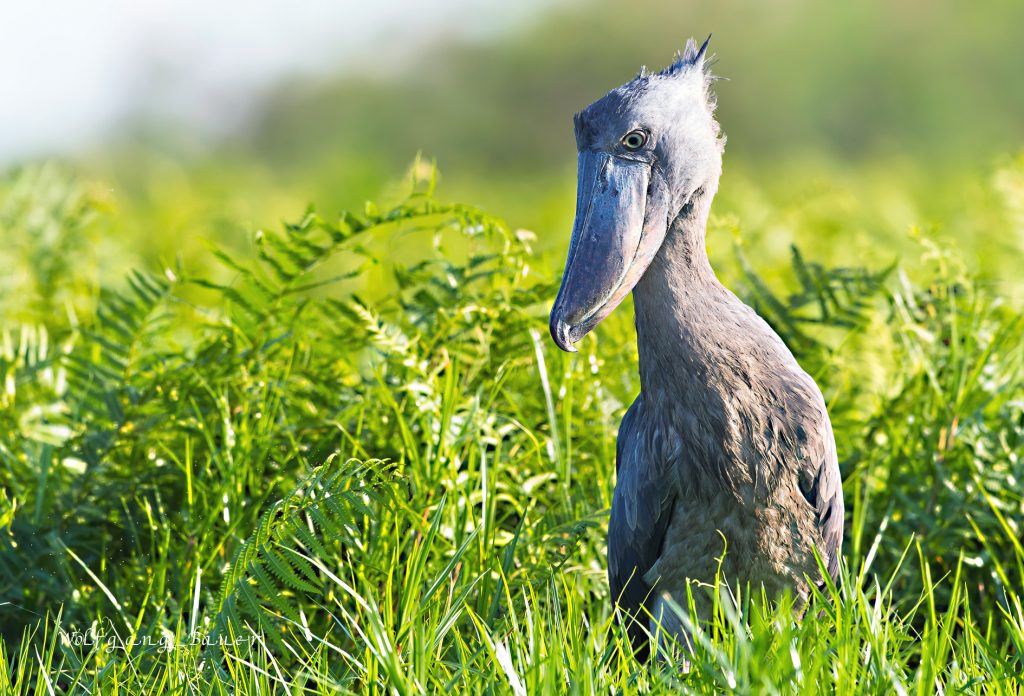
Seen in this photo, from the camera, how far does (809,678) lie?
1.78m

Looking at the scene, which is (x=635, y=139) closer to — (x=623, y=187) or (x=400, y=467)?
(x=623, y=187)

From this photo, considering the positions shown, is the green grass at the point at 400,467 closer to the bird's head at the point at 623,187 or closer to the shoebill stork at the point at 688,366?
the shoebill stork at the point at 688,366

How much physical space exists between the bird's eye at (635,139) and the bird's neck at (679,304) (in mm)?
184

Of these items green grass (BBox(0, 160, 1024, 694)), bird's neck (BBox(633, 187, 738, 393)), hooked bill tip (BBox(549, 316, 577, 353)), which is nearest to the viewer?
hooked bill tip (BBox(549, 316, 577, 353))

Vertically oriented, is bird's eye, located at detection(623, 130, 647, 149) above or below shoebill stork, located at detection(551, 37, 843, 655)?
above

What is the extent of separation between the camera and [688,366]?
2.31 meters

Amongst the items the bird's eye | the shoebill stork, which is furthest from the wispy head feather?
the bird's eye

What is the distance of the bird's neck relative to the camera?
2309mm

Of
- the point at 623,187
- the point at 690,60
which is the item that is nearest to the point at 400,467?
the point at 623,187

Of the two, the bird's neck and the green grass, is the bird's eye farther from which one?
the green grass

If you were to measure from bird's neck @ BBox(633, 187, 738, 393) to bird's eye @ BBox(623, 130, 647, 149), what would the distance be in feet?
0.60

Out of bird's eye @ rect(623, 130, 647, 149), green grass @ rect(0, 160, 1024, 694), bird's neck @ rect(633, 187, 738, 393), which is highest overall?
bird's eye @ rect(623, 130, 647, 149)

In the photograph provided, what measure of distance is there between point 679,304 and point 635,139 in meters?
0.34

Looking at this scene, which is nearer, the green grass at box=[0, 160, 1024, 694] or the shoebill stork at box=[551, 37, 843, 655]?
the shoebill stork at box=[551, 37, 843, 655]
